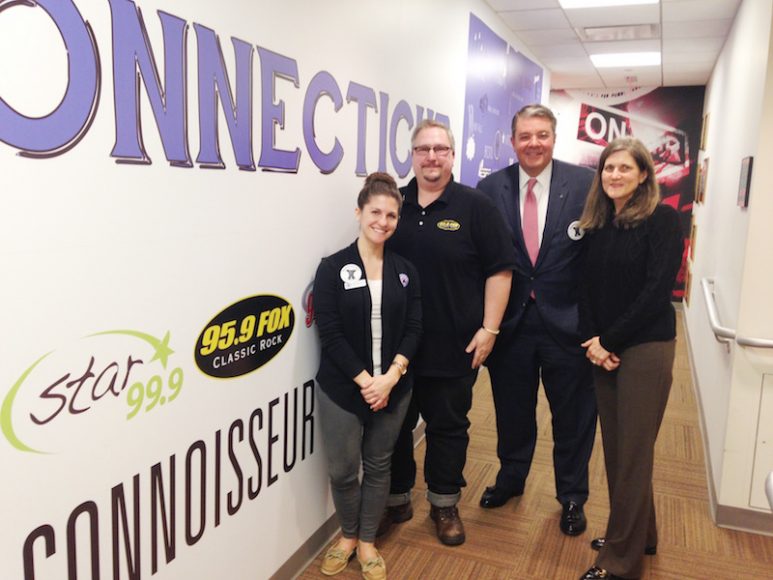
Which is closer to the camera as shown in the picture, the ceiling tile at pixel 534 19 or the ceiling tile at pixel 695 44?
the ceiling tile at pixel 534 19

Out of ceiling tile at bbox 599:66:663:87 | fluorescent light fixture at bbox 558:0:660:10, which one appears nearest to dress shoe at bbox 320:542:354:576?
fluorescent light fixture at bbox 558:0:660:10

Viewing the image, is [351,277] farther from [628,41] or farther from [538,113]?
[628,41]

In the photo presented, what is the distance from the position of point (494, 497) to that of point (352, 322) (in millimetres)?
1210

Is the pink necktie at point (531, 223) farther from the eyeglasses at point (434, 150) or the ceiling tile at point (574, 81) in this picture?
Answer: the ceiling tile at point (574, 81)

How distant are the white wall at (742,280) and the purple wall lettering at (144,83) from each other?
2.18 metres

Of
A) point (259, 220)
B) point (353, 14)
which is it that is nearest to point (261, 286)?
point (259, 220)

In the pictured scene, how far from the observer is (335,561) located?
7.69ft

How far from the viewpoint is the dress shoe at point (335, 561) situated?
7.66 feet

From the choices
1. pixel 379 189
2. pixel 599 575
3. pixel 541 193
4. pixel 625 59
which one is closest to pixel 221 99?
pixel 379 189

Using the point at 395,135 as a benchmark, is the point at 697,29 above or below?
above

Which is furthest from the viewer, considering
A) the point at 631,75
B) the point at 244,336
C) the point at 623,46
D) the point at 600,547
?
the point at 631,75

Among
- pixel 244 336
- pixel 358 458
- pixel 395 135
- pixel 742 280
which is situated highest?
pixel 395 135

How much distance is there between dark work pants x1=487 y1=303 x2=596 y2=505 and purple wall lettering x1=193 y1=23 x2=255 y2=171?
133 cm

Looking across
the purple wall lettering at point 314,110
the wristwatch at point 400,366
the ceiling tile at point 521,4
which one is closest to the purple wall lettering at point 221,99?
the purple wall lettering at point 314,110
